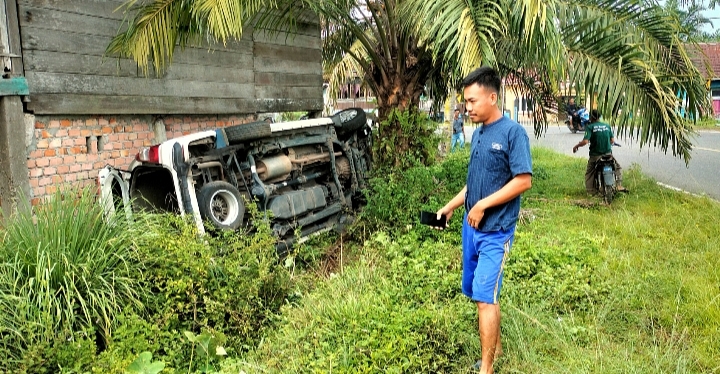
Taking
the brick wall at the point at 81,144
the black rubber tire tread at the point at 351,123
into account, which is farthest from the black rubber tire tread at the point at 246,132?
the black rubber tire tread at the point at 351,123

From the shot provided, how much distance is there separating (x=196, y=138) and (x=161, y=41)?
1.02 meters

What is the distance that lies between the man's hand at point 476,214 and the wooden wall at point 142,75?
14.3 ft

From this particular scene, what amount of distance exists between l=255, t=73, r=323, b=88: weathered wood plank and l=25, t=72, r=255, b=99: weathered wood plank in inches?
10.5

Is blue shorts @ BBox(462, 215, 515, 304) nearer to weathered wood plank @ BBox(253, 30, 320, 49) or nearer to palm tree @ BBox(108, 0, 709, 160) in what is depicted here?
palm tree @ BBox(108, 0, 709, 160)

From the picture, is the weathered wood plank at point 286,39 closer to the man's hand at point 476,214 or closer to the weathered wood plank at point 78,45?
the weathered wood plank at point 78,45

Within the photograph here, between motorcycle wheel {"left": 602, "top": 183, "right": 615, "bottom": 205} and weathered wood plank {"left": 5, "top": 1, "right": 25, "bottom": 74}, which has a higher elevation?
weathered wood plank {"left": 5, "top": 1, "right": 25, "bottom": 74}

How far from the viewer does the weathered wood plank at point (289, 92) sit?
27.7ft

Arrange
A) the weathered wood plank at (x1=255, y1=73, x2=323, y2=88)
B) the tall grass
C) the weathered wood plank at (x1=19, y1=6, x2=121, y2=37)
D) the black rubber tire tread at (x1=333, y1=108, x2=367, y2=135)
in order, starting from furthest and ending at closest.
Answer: the weathered wood plank at (x1=255, y1=73, x2=323, y2=88)
the black rubber tire tread at (x1=333, y1=108, x2=367, y2=135)
the weathered wood plank at (x1=19, y1=6, x2=121, y2=37)
the tall grass

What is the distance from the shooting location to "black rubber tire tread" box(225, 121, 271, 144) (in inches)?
229

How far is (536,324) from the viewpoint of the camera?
3.89 metres

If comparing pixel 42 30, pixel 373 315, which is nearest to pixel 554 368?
pixel 373 315

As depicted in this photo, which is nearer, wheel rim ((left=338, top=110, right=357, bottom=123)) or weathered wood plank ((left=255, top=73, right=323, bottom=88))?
wheel rim ((left=338, top=110, right=357, bottom=123))

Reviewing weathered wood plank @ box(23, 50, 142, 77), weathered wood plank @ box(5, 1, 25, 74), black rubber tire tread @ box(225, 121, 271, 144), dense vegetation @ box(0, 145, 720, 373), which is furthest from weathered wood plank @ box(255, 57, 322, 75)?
dense vegetation @ box(0, 145, 720, 373)

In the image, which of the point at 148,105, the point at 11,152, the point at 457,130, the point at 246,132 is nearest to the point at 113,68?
the point at 148,105
